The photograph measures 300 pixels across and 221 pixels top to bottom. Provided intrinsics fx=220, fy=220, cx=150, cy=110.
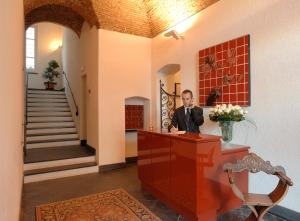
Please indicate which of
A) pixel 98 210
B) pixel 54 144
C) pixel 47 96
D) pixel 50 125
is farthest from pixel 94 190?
pixel 47 96

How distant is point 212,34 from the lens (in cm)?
405

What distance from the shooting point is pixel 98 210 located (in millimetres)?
3195

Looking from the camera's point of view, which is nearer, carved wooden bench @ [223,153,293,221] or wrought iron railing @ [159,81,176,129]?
carved wooden bench @ [223,153,293,221]

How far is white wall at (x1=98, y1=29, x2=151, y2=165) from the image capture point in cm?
541

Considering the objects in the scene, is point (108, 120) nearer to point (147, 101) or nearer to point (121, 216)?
point (147, 101)

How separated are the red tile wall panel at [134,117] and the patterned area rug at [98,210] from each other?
2.68 meters

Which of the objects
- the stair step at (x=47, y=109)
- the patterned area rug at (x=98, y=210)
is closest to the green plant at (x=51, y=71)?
the stair step at (x=47, y=109)

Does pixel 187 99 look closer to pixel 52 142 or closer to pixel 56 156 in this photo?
pixel 56 156

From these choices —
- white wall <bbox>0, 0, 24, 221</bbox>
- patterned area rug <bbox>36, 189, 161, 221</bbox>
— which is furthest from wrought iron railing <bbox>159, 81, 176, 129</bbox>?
white wall <bbox>0, 0, 24, 221</bbox>

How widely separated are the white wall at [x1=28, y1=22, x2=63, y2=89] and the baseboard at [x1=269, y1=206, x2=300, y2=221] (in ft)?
35.2

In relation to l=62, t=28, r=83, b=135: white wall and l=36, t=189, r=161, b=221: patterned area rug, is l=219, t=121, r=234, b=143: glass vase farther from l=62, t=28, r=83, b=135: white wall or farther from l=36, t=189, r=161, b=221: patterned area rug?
l=62, t=28, r=83, b=135: white wall

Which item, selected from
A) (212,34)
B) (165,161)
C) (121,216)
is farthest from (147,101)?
(121,216)

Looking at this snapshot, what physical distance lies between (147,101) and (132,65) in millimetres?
1093

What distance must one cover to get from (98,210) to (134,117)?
11.0ft
